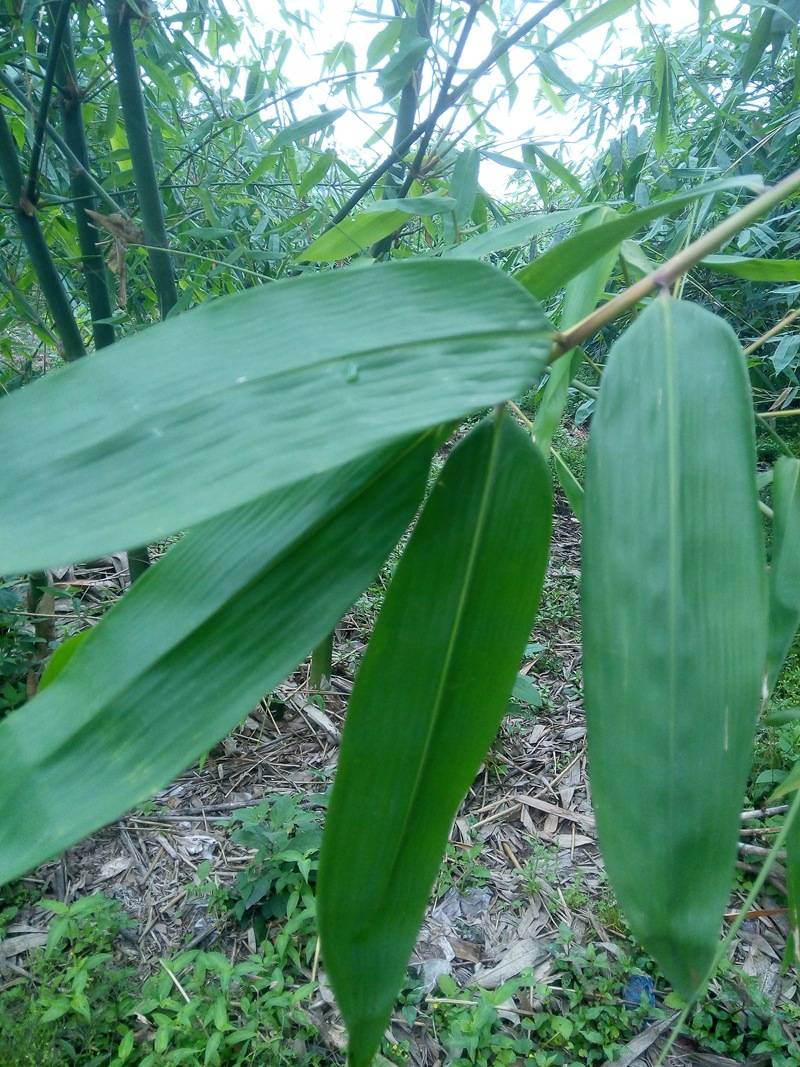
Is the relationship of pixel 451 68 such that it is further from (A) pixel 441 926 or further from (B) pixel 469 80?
(A) pixel 441 926

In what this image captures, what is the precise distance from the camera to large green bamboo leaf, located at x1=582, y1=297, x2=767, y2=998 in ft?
0.64

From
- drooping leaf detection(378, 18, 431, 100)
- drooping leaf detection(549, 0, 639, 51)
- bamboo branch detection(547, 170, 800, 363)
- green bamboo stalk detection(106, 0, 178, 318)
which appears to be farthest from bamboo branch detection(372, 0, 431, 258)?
bamboo branch detection(547, 170, 800, 363)

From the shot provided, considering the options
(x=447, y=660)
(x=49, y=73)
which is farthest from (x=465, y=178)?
(x=447, y=660)

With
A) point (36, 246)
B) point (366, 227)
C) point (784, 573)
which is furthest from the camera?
point (36, 246)

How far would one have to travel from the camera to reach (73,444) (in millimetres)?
175

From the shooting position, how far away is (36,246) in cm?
75

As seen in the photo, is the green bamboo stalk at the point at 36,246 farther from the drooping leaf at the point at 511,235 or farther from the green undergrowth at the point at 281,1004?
the green undergrowth at the point at 281,1004

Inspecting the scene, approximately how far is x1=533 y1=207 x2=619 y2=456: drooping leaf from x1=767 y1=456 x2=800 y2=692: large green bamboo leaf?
139mm

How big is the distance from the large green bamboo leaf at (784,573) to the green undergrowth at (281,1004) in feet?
2.04

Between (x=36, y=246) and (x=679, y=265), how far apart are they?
0.79 meters

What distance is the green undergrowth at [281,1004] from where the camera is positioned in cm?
68

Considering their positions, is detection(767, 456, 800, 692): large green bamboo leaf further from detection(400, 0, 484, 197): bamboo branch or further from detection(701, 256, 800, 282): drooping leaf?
detection(400, 0, 484, 197): bamboo branch

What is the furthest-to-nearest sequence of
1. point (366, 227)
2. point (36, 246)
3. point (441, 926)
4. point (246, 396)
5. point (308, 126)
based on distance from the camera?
1. point (441, 926)
2. point (36, 246)
3. point (308, 126)
4. point (366, 227)
5. point (246, 396)

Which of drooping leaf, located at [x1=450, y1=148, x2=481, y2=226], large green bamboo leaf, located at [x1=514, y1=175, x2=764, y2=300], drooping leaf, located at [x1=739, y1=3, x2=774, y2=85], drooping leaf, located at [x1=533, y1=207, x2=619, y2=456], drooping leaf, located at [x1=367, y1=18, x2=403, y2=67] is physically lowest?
drooping leaf, located at [x1=533, y1=207, x2=619, y2=456]
